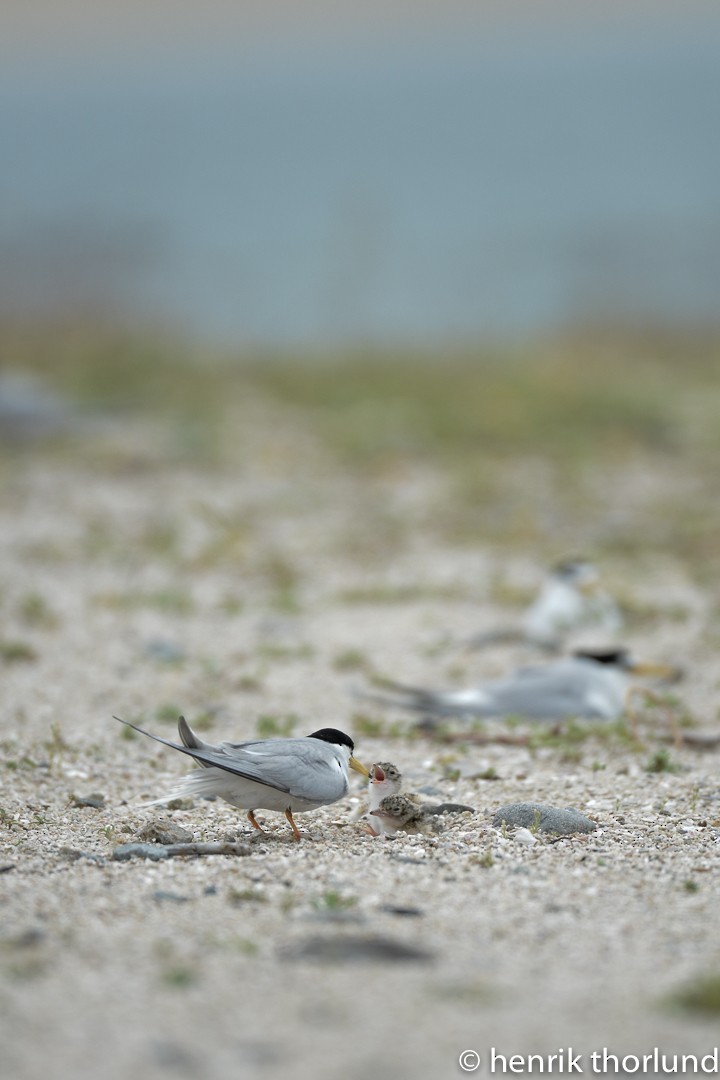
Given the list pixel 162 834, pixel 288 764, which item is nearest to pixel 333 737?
pixel 288 764

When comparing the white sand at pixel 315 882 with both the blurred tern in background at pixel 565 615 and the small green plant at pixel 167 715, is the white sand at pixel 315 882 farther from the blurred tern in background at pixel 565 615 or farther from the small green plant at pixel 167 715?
the blurred tern in background at pixel 565 615

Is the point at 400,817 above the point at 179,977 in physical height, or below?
below

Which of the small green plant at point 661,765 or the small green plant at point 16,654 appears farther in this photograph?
the small green plant at point 16,654

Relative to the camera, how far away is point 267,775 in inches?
124

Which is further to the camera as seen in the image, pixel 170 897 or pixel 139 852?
pixel 139 852

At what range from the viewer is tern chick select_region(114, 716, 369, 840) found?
124 inches

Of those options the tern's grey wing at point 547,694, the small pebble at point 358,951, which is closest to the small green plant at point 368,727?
the tern's grey wing at point 547,694

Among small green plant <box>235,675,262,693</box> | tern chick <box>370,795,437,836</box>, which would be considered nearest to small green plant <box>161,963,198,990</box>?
tern chick <box>370,795,437,836</box>

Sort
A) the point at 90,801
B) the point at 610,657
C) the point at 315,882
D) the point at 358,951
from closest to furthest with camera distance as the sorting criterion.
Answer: the point at 358,951, the point at 315,882, the point at 90,801, the point at 610,657

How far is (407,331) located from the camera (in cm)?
1611

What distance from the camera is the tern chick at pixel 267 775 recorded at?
3143 millimetres

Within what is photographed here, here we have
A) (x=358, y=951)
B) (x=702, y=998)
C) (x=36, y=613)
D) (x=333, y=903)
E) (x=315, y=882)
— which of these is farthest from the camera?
(x=36, y=613)

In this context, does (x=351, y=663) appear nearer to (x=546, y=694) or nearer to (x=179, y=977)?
(x=546, y=694)

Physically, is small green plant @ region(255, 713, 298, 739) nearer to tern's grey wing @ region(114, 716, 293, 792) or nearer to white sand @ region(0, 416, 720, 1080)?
white sand @ region(0, 416, 720, 1080)
